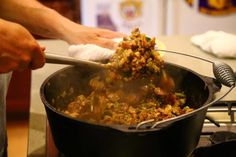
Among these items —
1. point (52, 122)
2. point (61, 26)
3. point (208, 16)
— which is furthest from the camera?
point (208, 16)

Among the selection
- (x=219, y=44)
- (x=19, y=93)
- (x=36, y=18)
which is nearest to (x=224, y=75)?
(x=219, y=44)

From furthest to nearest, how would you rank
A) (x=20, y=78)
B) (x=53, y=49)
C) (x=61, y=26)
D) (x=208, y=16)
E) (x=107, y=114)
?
(x=208, y=16) < (x=20, y=78) < (x=53, y=49) < (x=61, y=26) < (x=107, y=114)

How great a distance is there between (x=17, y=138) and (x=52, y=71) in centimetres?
114

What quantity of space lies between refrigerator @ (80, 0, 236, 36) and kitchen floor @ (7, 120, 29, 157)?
78cm

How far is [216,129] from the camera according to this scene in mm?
938

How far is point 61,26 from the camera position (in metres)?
1.20

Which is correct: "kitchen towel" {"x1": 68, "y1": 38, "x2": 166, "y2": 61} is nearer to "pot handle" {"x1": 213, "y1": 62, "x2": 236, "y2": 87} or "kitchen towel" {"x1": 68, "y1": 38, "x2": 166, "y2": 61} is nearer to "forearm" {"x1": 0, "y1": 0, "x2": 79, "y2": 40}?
"forearm" {"x1": 0, "y1": 0, "x2": 79, "y2": 40}

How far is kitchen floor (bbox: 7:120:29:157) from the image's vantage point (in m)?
2.18

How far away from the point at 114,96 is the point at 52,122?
22 centimetres

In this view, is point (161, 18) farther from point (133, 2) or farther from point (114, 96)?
point (114, 96)

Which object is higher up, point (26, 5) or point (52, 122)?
point (26, 5)

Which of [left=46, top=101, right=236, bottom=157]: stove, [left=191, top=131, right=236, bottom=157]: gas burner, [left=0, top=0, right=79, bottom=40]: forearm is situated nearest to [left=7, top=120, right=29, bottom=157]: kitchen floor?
[left=0, top=0, right=79, bottom=40]: forearm

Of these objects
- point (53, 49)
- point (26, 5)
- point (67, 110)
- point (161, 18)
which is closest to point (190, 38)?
point (53, 49)

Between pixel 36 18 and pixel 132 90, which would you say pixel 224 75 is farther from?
pixel 36 18
